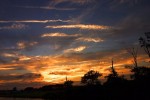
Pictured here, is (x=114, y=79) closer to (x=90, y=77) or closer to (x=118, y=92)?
(x=118, y=92)

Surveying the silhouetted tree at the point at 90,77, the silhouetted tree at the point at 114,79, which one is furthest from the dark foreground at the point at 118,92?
the silhouetted tree at the point at 90,77

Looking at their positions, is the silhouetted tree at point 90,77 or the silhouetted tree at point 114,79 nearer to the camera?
the silhouetted tree at point 114,79

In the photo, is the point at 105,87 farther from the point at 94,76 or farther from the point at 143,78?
the point at 94,76

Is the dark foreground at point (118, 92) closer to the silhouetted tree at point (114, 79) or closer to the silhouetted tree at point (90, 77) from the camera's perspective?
the silhouetted tree at point (114, 79)

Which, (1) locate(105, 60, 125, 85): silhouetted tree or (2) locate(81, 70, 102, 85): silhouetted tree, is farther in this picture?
(2) locate(81, 70, 102, 85): silhouetted tree

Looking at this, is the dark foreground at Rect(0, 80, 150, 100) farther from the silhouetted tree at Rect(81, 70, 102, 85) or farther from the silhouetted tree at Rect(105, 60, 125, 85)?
the silhouetted tree at Rect(81, 70, 102, 85)

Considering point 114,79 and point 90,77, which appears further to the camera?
point 90,77

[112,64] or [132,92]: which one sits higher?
[112,64]

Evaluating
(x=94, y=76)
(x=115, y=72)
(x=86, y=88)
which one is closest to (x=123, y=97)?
(x=86, y=88)

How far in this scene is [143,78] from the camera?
76.7 metres

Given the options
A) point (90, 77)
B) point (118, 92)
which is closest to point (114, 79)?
point (118, 92)

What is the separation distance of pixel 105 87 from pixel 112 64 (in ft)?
76.8

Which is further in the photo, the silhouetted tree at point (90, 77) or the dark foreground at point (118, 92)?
the silhouetted tree at point (90, 77)

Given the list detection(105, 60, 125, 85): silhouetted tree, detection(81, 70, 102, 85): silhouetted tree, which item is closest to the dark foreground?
detection(105, 60, 125, 85): silhouetted tree
